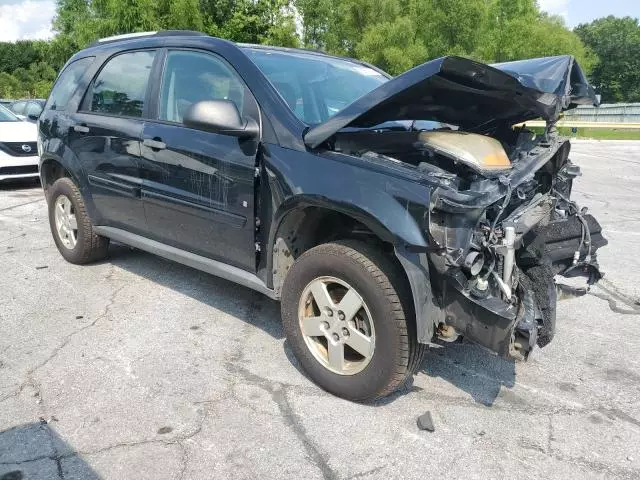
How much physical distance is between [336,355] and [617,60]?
280ft

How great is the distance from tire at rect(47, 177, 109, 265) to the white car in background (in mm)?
5121

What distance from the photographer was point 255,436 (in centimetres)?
→ 277

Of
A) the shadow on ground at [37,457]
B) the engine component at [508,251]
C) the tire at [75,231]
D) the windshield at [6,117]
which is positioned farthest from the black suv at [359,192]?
the windshield at [6,117]

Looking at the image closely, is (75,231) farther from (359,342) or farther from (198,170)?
(359,342)

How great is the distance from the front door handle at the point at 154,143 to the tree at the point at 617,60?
77.8 meters

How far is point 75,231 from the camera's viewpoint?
525cm

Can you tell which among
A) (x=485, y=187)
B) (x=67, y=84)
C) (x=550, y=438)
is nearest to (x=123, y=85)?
(x=67, y=84)

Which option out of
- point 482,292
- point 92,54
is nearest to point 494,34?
→ point 92,54

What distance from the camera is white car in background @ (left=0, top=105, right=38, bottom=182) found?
971cm

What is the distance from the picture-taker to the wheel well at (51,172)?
5.33 m

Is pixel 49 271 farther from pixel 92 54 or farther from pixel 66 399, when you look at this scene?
pixel 66 399

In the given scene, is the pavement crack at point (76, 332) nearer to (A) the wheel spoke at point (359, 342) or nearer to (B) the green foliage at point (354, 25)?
(A) the wheel spoke at point (359, 342)

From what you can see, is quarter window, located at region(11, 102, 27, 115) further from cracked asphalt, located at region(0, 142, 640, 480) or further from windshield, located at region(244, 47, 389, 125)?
windshield, located at region(244, 47, 389, 125)

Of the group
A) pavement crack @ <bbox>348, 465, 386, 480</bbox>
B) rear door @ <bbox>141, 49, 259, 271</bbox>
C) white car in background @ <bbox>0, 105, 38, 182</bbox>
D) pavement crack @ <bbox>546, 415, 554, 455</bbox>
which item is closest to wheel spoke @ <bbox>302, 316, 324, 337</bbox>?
rear door @ <bbox>141, 49, 259, 271</bbox>
